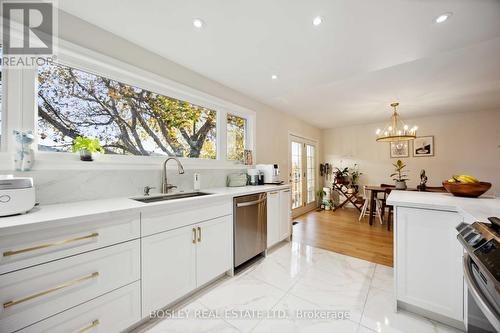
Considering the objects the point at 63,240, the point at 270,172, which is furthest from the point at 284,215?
the point at 63,240

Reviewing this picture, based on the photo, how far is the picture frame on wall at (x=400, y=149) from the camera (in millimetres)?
4824

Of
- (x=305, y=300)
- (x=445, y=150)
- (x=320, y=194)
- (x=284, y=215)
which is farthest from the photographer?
(x=320, y=194)

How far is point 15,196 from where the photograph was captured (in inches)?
38.8

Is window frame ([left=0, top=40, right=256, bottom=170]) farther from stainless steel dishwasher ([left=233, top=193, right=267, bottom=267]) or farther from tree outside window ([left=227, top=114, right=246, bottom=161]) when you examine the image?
stainless steel dishwasher ([left=233, top=193, right=267, bottom=267])

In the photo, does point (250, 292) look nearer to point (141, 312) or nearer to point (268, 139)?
point (141, 312)

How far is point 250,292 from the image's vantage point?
1807mm

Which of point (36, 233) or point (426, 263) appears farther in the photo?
point (426, 263)

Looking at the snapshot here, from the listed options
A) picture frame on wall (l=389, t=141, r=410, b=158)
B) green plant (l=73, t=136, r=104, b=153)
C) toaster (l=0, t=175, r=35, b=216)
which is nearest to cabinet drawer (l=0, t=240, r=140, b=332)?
toaster (l=0, t=175, r=35, b=216)

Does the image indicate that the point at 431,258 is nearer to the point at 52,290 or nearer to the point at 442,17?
the point at 442,17

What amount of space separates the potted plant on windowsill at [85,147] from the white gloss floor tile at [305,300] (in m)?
1.40

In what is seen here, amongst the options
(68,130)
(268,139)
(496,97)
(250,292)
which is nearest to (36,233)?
Result: (68,130)

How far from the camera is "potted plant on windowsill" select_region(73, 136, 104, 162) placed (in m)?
1.52

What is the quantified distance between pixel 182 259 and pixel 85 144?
4.02 feet

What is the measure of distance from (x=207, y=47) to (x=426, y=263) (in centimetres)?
262
